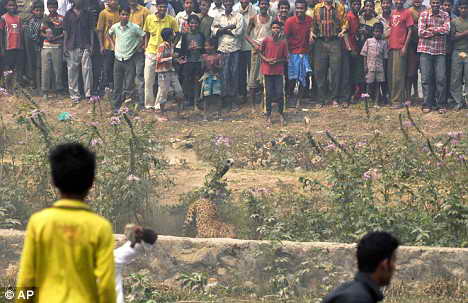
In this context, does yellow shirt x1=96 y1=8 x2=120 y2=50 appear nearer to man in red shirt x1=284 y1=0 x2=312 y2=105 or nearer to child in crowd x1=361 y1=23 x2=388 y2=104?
man in red shirt x1=284 y1=0 x2=312 y2=105

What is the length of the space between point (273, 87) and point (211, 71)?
0.91 m

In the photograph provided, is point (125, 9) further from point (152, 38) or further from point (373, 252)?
point (373, 252)

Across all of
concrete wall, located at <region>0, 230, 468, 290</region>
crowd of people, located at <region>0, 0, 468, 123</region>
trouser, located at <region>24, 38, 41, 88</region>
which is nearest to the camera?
concrete wall, located at <region>0, 230, 468, 290</region>

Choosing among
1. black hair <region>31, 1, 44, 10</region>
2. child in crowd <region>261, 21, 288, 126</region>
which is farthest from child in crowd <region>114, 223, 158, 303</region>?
black hair <region>31, 1, 44, 10</region>

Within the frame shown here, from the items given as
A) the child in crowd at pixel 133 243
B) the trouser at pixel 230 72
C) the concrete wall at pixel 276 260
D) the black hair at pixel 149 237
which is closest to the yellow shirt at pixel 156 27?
the trouser at pixel 230 72

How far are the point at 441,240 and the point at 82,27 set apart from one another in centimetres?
785

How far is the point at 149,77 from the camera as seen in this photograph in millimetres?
15055

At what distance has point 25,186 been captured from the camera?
10.3m

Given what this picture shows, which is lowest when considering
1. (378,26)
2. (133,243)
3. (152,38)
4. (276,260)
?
(276,260)

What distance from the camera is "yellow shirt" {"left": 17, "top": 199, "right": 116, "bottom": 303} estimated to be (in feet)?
14.6

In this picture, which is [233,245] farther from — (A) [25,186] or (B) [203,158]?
(B) [203,158]

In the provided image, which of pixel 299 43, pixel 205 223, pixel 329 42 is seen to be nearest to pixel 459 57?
pixel 329 42

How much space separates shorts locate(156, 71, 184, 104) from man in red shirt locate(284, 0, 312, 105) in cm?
156

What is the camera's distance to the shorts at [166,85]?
48.8 ft
